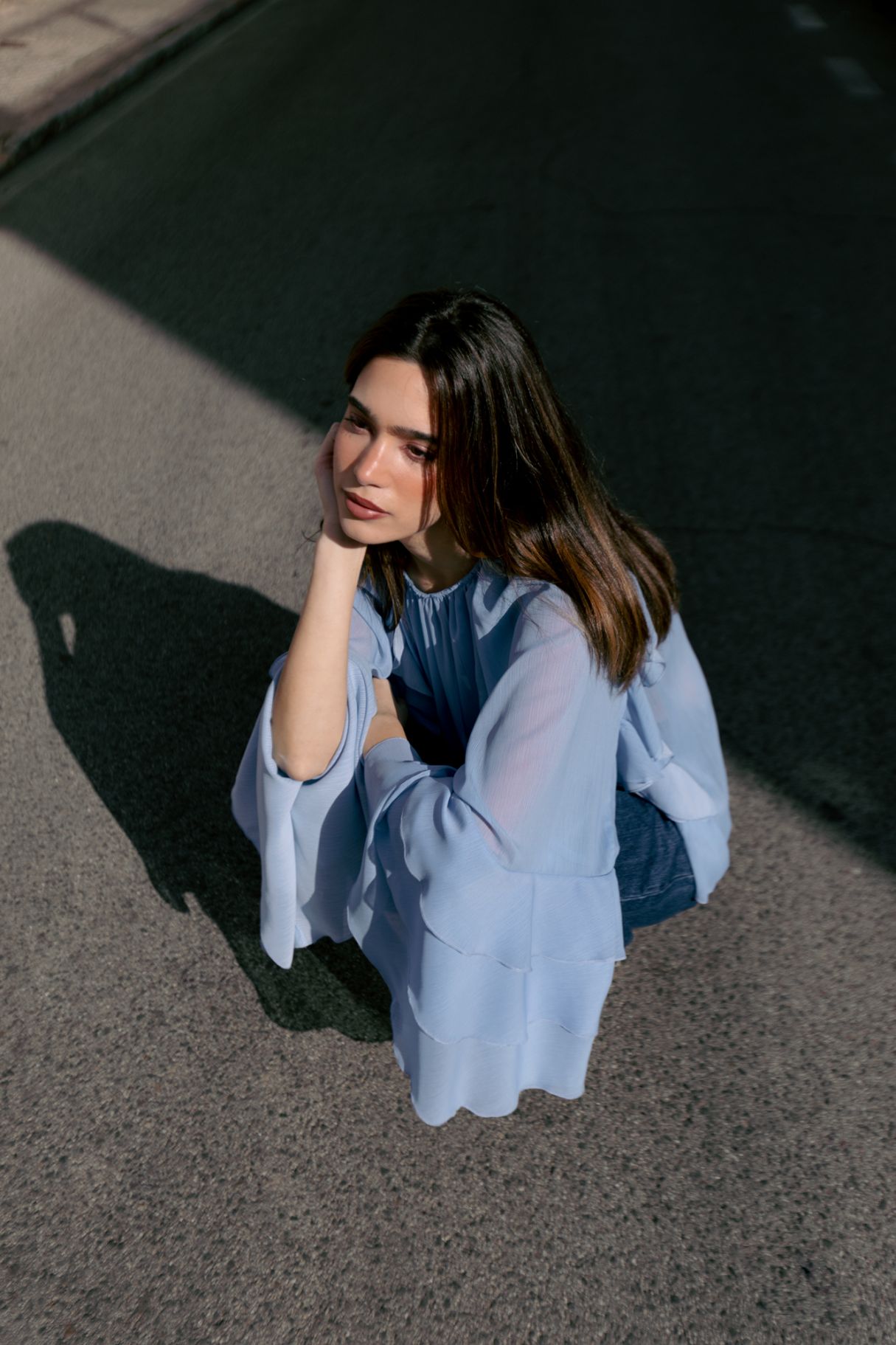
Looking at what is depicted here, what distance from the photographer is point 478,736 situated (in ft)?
6.55

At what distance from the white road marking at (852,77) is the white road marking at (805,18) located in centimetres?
117

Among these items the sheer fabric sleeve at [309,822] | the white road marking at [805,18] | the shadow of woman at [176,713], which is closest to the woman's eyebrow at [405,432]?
the sheer fabric sleeve at [309,822]

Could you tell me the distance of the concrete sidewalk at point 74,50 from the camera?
733cm

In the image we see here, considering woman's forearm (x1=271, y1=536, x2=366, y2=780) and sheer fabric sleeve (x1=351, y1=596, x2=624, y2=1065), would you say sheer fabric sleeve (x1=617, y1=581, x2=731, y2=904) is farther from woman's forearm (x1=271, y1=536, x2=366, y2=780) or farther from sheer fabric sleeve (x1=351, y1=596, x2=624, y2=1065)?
woman's forearm (x1=271, y1=536, x2=366, y2=780)

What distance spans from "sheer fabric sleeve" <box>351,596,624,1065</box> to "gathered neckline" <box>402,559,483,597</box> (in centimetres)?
20

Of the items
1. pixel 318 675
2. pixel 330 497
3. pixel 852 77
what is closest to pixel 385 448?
pixel 330 497

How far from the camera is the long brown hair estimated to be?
1941 mm

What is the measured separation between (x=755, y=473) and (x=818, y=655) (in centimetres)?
107

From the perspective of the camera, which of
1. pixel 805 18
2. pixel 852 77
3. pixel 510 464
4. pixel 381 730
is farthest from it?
pixel 805 18

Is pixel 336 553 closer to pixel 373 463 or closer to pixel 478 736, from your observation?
pixel 373 463

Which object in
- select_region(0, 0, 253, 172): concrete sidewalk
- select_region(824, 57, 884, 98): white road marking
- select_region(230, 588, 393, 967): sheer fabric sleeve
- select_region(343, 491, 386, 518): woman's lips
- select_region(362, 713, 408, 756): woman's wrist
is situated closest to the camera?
select_region(343, 491, 386, 518): woman's lips

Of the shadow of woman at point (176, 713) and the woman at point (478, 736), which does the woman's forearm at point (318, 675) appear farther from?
the shadow of woman at point (176, 713)

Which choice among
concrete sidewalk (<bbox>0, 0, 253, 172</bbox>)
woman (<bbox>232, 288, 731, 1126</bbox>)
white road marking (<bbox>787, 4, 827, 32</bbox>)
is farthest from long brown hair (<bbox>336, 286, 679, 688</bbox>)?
white road marking (<bbox>787, 4, 827, 32</bbox>)

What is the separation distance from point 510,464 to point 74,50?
843 cm
